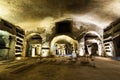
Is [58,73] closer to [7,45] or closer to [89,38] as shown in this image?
[7,45]

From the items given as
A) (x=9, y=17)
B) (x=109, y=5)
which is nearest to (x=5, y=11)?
(x=9, y=17)

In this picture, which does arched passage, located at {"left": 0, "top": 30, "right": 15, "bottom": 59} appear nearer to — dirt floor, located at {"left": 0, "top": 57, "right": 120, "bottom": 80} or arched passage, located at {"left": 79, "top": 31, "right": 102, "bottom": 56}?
dirt floor, located at {"left": 0, "top": 57, "right": 120, "bottom": 80}

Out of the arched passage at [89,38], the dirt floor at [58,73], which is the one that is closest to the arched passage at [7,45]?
the dirt floor at [58,73]

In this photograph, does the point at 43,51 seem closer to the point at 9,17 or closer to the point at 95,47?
the point at 9,17

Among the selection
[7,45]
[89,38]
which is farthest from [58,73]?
[89,38]

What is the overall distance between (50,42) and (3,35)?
172 inches

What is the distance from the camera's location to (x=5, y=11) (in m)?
6.94

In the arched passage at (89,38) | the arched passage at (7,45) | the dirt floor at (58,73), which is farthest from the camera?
the arched passage at (89,38)

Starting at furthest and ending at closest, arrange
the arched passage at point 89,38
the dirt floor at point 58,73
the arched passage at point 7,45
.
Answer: the arched passage at point 89,38
the arched passage at point 7,45
the dirt floor at point 58,73

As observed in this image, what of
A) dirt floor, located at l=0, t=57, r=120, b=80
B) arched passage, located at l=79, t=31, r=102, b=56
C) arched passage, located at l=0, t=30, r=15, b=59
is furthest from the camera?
arched passage, located at l=79, t=31, r=102, b=56

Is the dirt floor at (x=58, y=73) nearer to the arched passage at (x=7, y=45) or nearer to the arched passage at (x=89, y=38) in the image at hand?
the arched passage at (x=7, y=45)

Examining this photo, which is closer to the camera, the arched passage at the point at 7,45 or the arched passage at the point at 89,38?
the arched passage at the point at 7,45

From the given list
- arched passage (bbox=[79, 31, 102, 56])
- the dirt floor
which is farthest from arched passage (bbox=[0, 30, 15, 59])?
arched passage (bbox=[79, 31, 102, 56])

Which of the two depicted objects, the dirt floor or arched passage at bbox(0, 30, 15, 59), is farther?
arched passage at bbox(0, 30, 15, 59)
